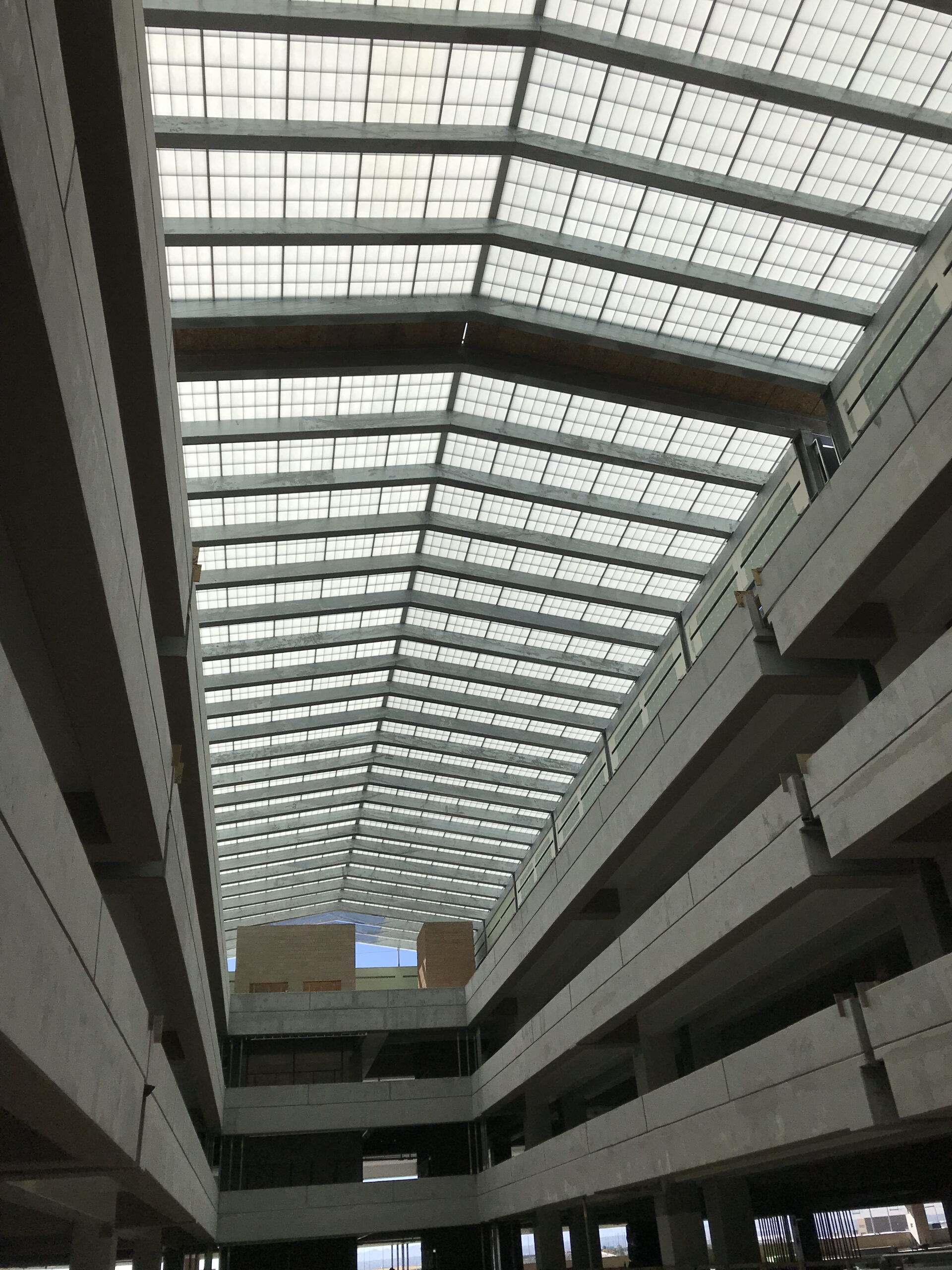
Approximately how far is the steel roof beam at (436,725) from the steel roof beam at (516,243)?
61.1ft

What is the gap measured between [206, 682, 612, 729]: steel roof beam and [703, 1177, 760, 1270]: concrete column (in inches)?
568

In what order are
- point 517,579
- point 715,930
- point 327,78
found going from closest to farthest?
point 327,78, point 715,930, point 517,579

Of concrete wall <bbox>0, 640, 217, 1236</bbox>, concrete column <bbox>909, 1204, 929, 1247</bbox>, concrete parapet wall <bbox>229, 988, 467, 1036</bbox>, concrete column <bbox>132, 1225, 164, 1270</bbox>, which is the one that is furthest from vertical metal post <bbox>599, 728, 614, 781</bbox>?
concrete column <bbox>909, 1204, 929, 1247</bbox>

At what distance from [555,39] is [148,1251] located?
31.7m

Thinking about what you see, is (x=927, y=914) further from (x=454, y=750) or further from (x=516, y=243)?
(x=454, y=750)

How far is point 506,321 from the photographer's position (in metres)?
19.8

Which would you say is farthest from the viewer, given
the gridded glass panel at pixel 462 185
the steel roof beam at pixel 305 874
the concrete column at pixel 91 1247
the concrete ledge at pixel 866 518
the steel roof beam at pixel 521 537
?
the steel roof beam at pixel 305 874

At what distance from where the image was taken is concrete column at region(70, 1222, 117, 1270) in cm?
2048

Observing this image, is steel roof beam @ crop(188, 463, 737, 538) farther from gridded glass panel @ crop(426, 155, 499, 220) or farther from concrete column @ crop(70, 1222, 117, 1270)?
concrete column @ crop(70, 1222, 117, 1270)

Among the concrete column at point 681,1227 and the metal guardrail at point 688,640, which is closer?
the metal guardrail at point 688,640

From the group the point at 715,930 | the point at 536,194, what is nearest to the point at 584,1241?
the point at 715,930

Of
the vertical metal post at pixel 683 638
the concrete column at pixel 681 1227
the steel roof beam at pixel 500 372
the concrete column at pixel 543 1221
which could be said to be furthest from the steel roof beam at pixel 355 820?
the steel roof beam at pixel 500 372

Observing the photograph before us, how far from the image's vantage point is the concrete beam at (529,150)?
15.8 m

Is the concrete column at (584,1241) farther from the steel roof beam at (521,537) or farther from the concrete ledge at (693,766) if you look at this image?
the steel roof beam at (521,537)
